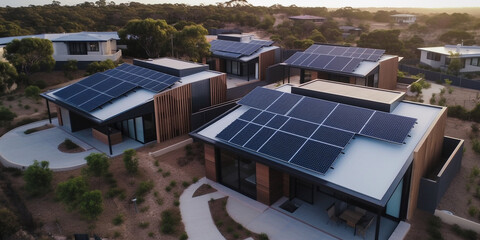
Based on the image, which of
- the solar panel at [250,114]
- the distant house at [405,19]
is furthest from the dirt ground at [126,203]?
the distant house at [405,19]

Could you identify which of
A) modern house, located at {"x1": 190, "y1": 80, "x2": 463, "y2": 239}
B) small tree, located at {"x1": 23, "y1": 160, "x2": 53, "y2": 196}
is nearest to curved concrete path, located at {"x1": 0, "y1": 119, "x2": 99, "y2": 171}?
small tree, located at {"x1": 23, "y1": 160, "x2": 53, "y2": 196}

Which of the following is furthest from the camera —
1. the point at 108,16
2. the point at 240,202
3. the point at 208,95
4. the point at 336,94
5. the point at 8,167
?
the point at 108,16

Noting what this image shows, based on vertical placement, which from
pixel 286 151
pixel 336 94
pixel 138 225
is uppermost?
pixel 336 94

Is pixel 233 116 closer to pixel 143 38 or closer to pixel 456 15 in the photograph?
pixel 143 38

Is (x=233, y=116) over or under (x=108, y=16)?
under

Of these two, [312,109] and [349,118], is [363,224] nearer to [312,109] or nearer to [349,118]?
[349,118]

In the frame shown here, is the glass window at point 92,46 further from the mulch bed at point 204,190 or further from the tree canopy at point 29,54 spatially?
the mulch bed at point 204,190

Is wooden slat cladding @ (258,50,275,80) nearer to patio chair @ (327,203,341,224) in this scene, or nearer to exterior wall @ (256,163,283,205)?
exterior wall @ (256,163,283,205)

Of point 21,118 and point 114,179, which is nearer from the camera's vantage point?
point 114,179

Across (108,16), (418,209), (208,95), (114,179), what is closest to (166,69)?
(208,95)
